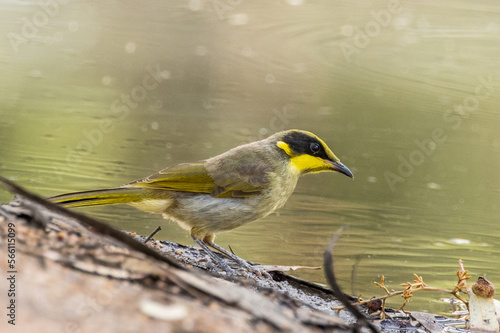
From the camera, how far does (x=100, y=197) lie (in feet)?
12.9

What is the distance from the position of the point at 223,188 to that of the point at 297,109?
5731 millimetres

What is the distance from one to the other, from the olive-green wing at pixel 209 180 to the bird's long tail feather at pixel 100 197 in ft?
0.22

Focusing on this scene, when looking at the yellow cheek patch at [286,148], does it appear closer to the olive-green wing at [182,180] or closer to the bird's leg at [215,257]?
the olive-green wing at [182,180]

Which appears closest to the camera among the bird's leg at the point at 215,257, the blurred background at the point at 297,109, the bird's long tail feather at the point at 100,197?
the bird's long tail feather at the point at 100,197

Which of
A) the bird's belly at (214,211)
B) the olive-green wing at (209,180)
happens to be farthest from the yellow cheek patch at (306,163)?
the bird's belly at (214,211)

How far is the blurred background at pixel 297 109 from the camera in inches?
202

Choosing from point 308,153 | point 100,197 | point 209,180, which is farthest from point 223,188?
point 100,197

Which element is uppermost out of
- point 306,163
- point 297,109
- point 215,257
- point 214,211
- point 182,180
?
point 297,109

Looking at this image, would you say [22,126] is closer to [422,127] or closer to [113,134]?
[113,134]

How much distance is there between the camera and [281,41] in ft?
44.2

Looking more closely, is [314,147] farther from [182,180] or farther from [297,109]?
[297,109]

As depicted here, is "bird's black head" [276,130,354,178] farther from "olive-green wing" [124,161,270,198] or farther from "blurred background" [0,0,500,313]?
"blurred background" [0,0,500,313]

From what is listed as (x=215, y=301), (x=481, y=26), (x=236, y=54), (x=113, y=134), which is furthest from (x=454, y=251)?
(x=481, y=26)

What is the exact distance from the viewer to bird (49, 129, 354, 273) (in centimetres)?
425
